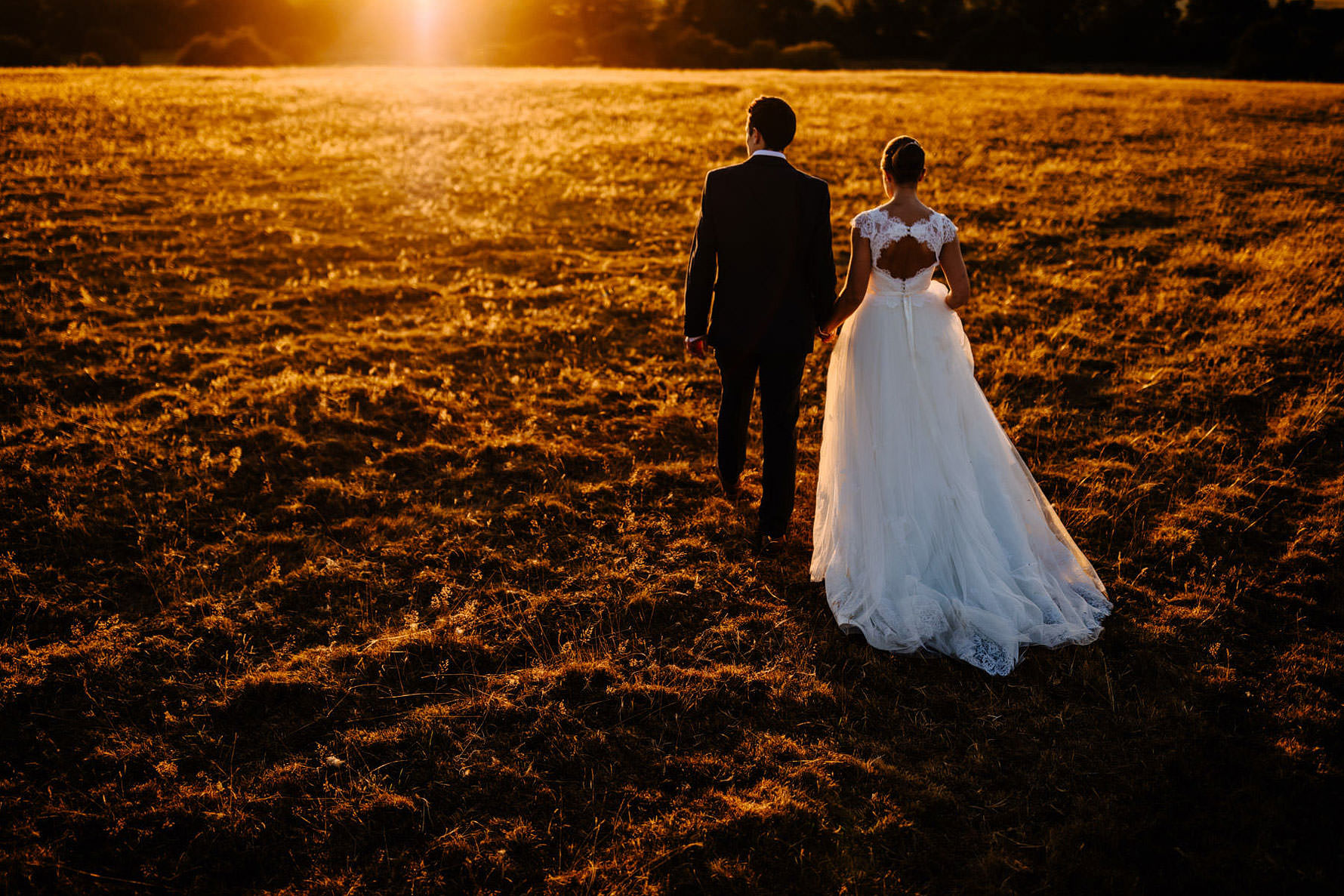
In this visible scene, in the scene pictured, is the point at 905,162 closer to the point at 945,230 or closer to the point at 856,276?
the point at 945,230

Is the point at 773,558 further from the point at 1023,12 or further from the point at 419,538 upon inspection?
the point at 1023,12

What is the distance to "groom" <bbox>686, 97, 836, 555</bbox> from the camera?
5359 millimetres

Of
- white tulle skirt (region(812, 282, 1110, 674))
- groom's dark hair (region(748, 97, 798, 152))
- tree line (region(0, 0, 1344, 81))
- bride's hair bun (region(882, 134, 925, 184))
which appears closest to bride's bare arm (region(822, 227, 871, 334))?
white tulle skirt (region(812, 282, 1110, 674))

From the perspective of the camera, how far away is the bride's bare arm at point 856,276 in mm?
5414

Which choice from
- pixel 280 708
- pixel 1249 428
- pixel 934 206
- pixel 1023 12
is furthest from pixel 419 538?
pixel 1023 12

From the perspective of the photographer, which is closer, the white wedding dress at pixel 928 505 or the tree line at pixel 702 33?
the white wedding dress at pixel 928 505

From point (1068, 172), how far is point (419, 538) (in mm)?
17449

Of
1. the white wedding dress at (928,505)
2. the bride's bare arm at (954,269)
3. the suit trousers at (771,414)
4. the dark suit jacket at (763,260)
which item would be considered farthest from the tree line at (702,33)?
the suit trousers at (771,414)

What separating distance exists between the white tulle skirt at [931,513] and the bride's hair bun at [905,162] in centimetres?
82

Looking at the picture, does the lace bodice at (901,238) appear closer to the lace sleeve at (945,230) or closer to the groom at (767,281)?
the lace sleeve at (945,230)

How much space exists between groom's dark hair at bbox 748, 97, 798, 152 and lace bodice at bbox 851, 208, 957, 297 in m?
0.77

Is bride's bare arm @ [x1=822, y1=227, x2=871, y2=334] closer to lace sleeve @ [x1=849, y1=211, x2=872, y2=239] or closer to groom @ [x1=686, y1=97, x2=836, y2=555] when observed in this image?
lace sleeve @ [x1=849, y1=211, x2=872, y2=239]

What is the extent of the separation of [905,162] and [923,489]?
2239 millimetres

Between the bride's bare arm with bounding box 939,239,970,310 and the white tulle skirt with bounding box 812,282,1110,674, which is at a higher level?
the bride's bare arm with bounding box 939,239,970,310
